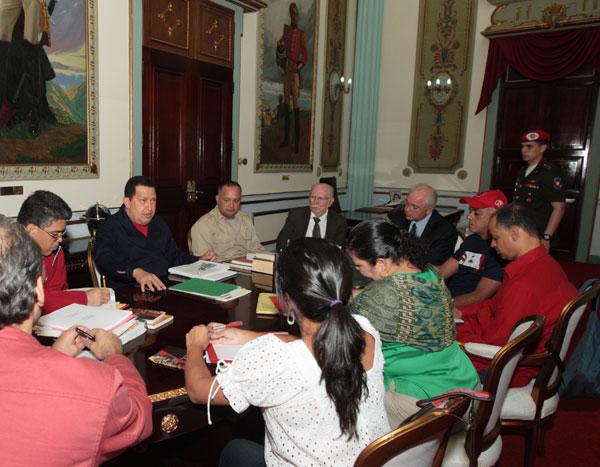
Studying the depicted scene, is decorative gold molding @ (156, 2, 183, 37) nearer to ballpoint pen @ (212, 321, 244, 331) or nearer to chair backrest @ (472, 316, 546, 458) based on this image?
ballpoint pen @ (212, 321, 244, 331)

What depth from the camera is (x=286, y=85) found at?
5824mm

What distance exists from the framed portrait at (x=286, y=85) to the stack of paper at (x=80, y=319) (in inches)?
159

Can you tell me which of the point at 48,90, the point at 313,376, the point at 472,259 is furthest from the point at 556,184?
the point at 48,90

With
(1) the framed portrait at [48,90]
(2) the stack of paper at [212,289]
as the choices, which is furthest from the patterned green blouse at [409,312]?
(1) the framed portrait at [48,90]

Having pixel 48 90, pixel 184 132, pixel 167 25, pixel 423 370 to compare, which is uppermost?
pixel 167 25

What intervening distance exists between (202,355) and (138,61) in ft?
11.0

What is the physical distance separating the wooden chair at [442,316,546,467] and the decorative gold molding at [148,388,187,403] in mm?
859

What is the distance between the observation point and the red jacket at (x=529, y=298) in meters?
1.87

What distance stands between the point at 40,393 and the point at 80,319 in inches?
32.4

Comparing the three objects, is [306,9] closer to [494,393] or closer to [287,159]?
[287,159]

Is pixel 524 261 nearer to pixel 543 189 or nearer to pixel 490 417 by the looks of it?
pixel 490 417

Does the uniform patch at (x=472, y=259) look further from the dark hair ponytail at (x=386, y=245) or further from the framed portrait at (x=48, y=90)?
the framed portrait at (x=48, y=90)

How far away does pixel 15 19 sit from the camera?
3.06 metres

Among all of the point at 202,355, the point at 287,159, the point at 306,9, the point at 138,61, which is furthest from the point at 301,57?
the point at 202,355
